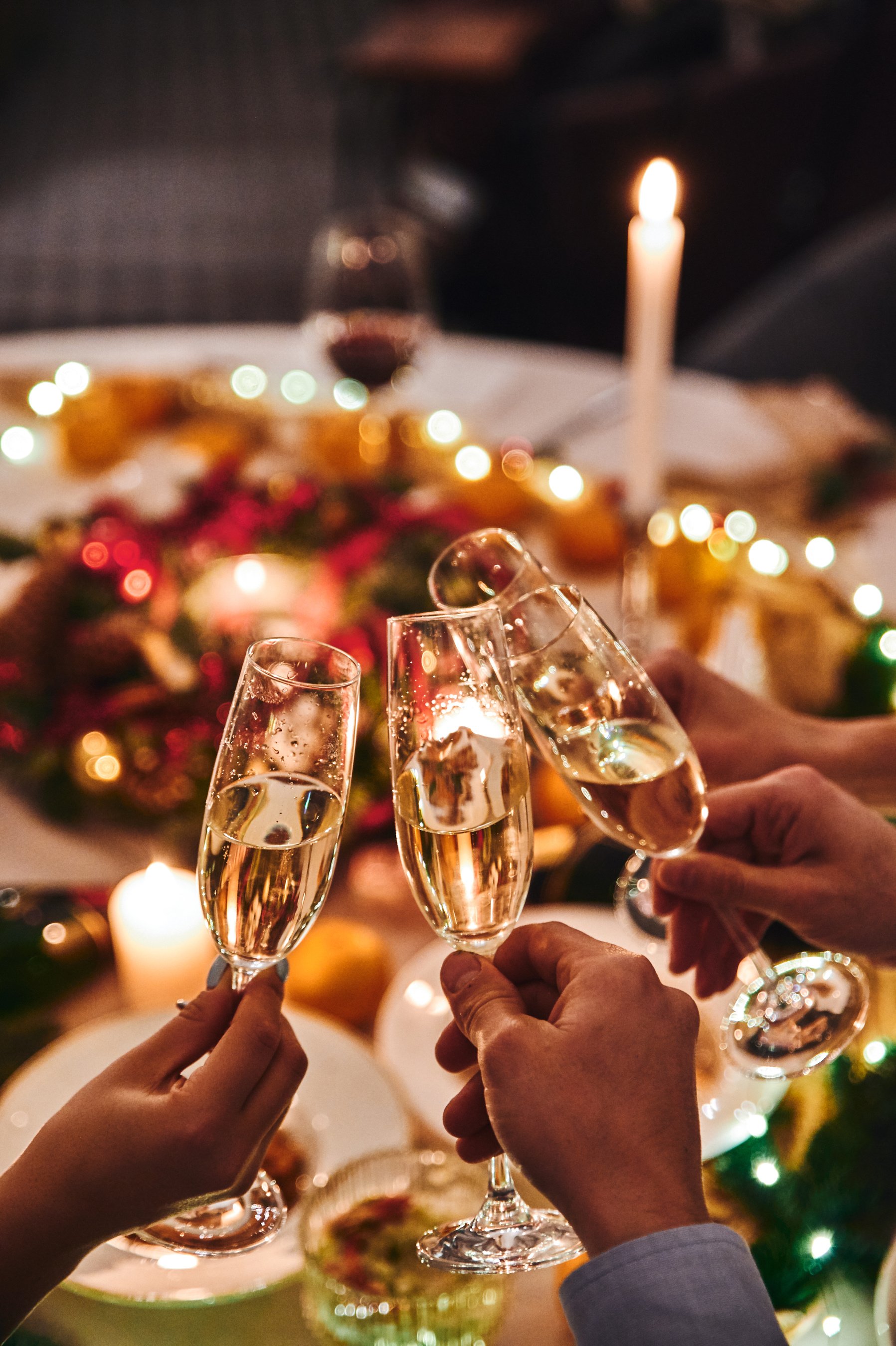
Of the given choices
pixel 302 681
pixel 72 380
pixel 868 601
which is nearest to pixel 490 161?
pixel 72 380

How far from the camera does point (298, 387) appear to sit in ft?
6.44

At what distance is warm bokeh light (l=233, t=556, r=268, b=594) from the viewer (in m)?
1.31

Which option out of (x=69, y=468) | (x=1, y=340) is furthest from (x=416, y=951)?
(x=1, y=340)

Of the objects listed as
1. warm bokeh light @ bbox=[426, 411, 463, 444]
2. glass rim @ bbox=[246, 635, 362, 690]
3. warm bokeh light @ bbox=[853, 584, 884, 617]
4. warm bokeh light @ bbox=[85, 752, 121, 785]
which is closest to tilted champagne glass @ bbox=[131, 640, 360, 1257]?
glass rim @ bbox=[246, 635, 362, 690]

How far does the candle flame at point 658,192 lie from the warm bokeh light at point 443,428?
599 millimetres

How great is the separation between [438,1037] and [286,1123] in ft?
0.47

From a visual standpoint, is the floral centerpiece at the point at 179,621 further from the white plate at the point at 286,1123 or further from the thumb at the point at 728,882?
the thumb at the point at 728,882

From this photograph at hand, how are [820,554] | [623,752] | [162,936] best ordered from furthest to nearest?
[820,554]
[162,936]
[623,752]

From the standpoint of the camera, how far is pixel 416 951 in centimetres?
111

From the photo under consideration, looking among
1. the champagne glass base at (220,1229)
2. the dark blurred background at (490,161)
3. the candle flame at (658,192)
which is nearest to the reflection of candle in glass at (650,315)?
the candle flame at (658,192)

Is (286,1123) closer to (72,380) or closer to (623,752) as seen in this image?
(623,752)

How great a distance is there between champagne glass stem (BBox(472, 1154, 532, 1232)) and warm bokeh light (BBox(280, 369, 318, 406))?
4.62ft

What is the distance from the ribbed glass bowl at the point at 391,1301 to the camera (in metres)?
0.79

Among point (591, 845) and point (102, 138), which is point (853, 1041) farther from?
point (102, 138)
